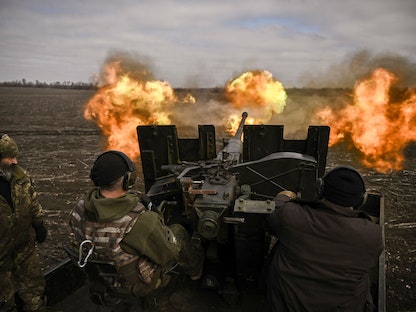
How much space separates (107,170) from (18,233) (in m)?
2.13

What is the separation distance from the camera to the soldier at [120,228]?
2.55 metres

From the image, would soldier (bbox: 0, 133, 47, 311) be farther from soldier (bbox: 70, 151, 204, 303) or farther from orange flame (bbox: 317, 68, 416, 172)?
orange flame (bbox: 317, 68, 416, 172)

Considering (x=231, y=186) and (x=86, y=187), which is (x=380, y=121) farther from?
(x=86, y=187)

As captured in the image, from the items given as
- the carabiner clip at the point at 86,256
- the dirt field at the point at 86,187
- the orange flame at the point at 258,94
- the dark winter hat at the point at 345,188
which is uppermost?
the orange flame at the point at 258,94

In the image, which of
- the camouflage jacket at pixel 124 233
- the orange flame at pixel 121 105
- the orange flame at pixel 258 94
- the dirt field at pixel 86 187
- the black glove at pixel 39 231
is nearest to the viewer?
the camouflage jacket at pixel 124 233

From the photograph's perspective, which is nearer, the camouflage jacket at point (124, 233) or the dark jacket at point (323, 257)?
the dark jacket at point (323, 257)

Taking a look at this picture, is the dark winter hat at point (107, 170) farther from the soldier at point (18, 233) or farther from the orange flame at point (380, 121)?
the orange flame at point (380, 121)

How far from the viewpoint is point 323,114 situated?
62.1ft

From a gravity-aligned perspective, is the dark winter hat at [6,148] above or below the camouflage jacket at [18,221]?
above

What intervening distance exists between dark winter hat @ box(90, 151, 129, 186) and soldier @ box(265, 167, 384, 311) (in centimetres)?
137

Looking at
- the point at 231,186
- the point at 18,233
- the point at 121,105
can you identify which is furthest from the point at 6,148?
the point at 121,105

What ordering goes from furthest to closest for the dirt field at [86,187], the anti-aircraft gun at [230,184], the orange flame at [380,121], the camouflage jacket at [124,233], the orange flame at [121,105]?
1. the orange flame at [121,105]
2. the orange flame at [380,121]
3. the dirt field at [86,187]
4. the anti-aircraft gun at [230,184]
5. the camouflage jacket at [124,233]

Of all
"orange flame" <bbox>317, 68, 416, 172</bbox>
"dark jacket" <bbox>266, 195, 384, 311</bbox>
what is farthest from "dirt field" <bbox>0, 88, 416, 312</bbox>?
"dark jacket" <bbox>266, 195, 384, 311</bbox>

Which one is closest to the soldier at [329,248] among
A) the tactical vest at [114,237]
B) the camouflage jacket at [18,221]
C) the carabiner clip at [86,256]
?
the tactical vest at [114,237]
